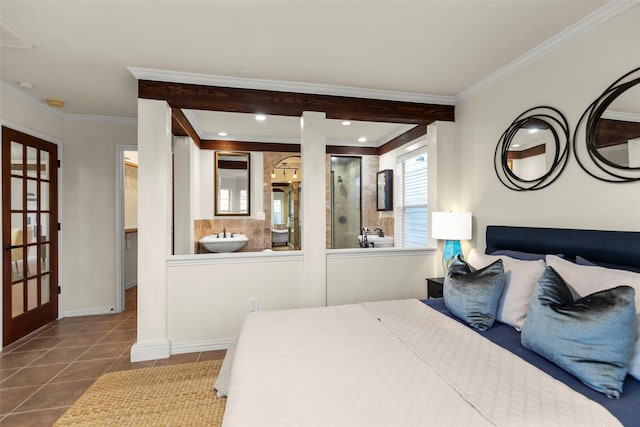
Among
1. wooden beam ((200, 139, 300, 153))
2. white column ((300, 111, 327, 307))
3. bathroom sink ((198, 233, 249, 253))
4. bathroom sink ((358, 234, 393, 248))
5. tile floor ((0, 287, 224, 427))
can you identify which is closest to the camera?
tile floor ((0, 287, 224, 427))

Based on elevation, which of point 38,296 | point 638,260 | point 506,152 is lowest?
point 38,296

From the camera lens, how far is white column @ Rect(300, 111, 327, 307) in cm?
305

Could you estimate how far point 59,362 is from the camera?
264 centimetres

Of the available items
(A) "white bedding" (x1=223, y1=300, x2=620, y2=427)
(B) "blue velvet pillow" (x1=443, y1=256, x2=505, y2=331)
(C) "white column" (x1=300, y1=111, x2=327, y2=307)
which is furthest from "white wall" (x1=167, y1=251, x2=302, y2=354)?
(B) "blue velvet pillow" (x1=443, y1=256, x2=505, y2=331)

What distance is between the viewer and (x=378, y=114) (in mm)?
3172

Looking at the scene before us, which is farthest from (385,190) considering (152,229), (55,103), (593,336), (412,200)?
(55,103)

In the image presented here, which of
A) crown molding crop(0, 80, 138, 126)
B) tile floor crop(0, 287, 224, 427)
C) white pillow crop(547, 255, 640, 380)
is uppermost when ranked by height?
crown molding crop(0, 80, 138, 126)

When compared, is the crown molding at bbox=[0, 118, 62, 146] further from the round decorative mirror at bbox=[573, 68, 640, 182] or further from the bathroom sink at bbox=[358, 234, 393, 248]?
the round decorative mirror at bbox=[573, 68, 640, 182]

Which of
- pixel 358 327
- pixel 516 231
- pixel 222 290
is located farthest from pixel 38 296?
pixel 516 231

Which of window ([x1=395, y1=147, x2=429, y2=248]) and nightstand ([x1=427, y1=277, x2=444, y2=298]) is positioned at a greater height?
window ([x1=395, y1=147, x2=429, y2=248])

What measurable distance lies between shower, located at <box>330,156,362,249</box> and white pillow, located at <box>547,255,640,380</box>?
361 centimetres

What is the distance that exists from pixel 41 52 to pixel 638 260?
14.1 feet

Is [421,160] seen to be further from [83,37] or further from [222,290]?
[83,37]

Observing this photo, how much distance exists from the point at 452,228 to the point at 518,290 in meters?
1.09
